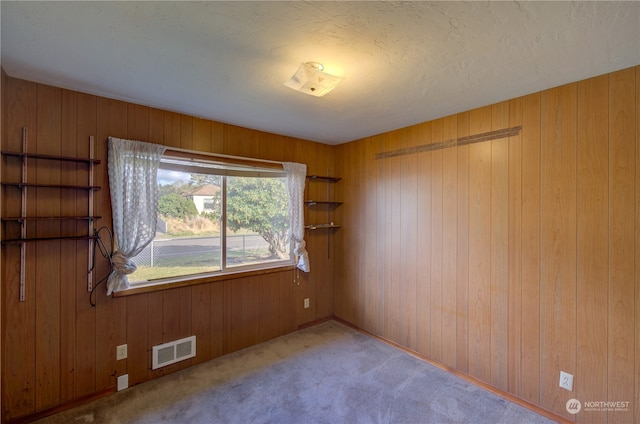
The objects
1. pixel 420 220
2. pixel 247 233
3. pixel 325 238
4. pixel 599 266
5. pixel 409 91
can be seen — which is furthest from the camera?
pixel 325 238

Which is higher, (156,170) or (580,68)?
(580,68)

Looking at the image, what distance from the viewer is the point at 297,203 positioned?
3.30 meters

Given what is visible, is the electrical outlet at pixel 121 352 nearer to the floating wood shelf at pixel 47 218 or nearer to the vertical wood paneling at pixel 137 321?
the vertical wood paneling at pixel 137 321

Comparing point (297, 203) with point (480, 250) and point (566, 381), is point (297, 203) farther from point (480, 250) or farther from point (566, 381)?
point (566, 381)

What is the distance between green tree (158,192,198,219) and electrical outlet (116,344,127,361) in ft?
3.78

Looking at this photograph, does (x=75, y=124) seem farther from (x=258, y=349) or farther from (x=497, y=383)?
(x=497, y=383)

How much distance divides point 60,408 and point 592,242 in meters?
4.00

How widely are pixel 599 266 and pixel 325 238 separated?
2636 millimetres

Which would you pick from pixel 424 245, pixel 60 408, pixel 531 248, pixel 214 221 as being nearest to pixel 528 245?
pixel 531 248

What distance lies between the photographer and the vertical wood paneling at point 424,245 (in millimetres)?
2783

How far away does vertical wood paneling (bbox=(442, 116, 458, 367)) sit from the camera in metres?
2.58

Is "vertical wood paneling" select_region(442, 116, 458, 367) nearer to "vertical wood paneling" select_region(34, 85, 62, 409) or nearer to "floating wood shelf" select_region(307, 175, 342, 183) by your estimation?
"floating wood shelf" select_region(307, 175, 342, 183)

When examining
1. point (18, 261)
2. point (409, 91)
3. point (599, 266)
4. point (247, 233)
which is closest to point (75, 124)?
point (18, 261)

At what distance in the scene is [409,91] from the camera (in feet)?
6.88
